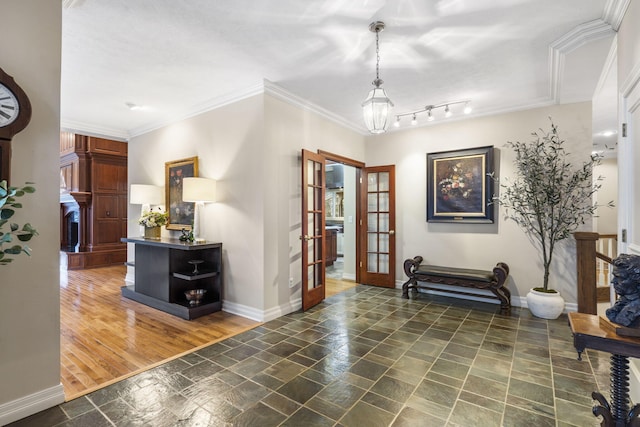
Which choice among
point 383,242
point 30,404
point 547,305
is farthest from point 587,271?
point 30,404

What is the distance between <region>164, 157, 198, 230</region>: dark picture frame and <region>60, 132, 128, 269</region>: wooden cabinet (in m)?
3.64

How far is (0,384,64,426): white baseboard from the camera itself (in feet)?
6.00

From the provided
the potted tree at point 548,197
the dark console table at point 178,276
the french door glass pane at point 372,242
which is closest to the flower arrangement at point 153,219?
the dark console table at point 178,276

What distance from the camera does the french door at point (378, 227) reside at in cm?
518

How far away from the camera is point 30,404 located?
1919 mm

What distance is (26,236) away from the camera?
1.41m

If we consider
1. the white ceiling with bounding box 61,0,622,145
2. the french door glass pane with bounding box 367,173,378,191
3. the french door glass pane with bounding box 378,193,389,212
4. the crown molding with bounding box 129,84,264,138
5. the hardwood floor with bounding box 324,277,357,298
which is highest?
the white ceiling with bounding box 61,0,622,145

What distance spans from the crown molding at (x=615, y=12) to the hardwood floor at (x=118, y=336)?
4132 millimetres

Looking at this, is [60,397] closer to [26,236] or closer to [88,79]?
[26,236]

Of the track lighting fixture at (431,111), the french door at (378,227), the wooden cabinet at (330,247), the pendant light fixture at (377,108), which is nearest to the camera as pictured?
the pendant light fixture at (377,108)

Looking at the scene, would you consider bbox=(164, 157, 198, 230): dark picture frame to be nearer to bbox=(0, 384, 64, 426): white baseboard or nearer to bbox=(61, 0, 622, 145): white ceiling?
bbox=(61, 0, 622, 145): white ceiling

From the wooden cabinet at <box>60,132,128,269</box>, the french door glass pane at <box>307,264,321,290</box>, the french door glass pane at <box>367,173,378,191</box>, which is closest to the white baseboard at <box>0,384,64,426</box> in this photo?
the french door glass pane at <box>307,264,321,290</box>

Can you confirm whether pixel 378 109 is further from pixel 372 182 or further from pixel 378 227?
pixel 378 227

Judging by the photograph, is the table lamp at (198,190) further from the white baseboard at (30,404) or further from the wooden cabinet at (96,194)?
the wooden cabinet at (96,194)
